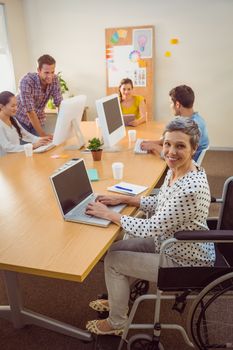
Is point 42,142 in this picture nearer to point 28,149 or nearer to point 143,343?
point 28,149

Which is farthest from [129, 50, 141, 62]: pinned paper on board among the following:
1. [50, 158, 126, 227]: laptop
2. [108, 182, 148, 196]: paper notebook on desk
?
[50, 158, 126, 227]: laptop

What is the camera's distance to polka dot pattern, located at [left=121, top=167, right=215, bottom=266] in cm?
130

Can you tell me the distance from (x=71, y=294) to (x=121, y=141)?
1.40 m

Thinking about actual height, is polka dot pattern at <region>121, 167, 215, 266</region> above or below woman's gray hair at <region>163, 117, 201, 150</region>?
below

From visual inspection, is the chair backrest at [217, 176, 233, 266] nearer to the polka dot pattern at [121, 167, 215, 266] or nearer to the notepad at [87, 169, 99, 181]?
the polka dot pattern at [121, 167, 215, 266]

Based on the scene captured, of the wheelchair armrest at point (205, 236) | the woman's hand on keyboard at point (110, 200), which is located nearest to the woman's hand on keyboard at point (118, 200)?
the woman's hand on keyboard at point (110, 200)

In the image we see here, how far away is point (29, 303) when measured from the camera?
1965 mm

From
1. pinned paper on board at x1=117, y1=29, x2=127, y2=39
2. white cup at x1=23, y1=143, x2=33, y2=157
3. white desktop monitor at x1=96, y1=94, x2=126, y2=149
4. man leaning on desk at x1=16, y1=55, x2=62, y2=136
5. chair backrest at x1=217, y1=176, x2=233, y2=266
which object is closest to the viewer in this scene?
chair backrest at x1=217, y1=176, x2=233, y2=266

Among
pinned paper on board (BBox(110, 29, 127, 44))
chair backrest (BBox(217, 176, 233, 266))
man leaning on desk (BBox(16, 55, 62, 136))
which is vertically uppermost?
pinned paper on board (BBox(110, 29, 127, 44))

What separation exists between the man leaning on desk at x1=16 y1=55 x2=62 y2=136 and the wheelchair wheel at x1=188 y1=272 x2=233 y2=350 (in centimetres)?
233

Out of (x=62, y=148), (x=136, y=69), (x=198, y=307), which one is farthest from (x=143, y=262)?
(x=136, y=69)

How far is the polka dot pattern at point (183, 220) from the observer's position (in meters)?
1.30

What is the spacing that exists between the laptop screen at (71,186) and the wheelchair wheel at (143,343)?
66 centimetres

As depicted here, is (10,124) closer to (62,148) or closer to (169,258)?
(62,148)
